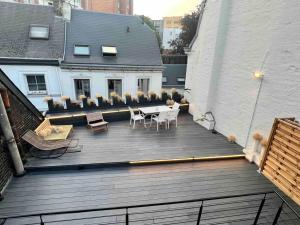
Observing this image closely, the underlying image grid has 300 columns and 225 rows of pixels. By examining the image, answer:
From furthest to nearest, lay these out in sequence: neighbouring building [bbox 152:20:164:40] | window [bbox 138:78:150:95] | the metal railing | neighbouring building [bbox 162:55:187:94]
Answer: neighbouring building [bbox 152:20:164:40]
neighbouring building [bbox 162:55:187:94]
window [bbox 138:78:150:95]
the metal railing

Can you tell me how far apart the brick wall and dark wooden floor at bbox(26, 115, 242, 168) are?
0.51 m

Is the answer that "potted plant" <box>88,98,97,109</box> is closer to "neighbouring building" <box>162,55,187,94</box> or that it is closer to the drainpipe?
the drainpipe

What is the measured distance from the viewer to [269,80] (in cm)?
499

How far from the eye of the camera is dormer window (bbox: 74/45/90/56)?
10722mm

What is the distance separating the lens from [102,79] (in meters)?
11.1

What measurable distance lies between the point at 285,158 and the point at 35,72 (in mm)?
11409

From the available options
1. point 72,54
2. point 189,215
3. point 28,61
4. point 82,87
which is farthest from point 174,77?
point 189,215

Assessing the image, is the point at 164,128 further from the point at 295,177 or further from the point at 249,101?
the point at 295,177

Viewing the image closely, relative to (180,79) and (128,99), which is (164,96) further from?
(180,79)

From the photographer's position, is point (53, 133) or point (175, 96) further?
point (175, 96)

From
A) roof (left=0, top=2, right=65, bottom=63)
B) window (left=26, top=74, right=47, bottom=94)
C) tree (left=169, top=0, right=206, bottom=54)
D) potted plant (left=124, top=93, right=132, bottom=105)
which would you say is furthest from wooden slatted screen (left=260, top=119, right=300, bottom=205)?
tree (left=169, top=0, right=206, bottom=54)

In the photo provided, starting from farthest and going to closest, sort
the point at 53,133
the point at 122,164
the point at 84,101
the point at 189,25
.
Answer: the point at 189,25 < the point at 84,101 < the point at 53,133 < the point at 122,164

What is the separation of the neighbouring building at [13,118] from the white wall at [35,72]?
471cm

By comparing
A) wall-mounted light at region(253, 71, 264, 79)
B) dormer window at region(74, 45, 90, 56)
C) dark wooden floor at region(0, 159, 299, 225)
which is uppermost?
dormer window at region(74, 45, 90, 56)
